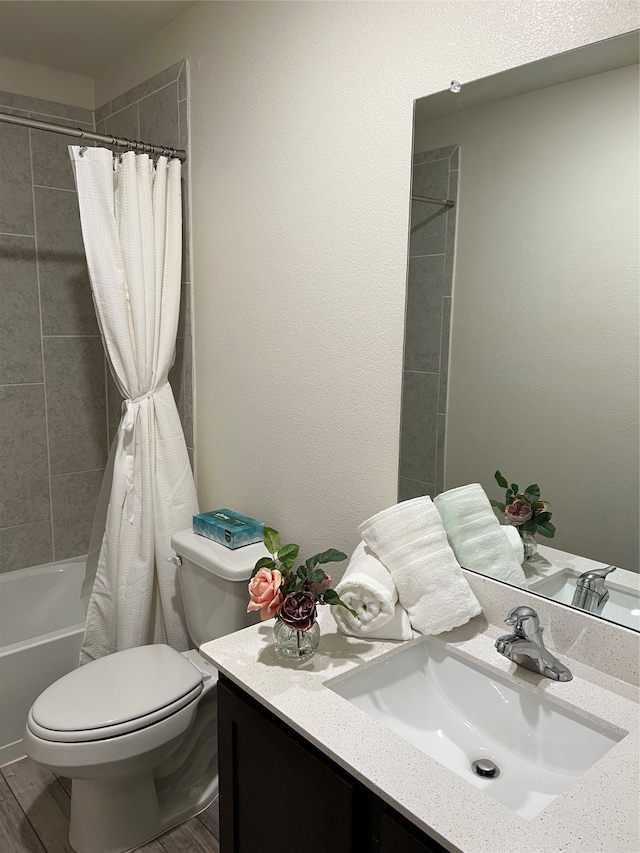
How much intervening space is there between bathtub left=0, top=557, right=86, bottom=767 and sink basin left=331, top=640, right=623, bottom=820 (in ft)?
4.67

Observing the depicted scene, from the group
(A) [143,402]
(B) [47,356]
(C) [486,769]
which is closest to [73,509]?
(B) [47,356]

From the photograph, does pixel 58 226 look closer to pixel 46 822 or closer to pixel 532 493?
pixel 46 822

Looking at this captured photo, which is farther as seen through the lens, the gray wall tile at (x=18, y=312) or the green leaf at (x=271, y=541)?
the gray wall tile at (x=18, y=312)

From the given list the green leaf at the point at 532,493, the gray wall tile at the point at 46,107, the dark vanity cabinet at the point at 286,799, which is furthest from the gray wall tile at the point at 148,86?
the dark vanity cabinet at the point at 286,799

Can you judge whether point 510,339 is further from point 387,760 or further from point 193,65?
point 193,65

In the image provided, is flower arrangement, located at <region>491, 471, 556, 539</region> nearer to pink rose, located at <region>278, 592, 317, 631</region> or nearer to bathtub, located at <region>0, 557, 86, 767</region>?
pink rose, located at <region>278, 592, 317, 631</region>

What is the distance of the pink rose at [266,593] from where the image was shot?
1314 millimetres

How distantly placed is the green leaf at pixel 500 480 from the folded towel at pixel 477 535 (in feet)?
0.16

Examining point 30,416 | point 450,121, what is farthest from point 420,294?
point 30,416

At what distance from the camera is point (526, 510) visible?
1.31 meters

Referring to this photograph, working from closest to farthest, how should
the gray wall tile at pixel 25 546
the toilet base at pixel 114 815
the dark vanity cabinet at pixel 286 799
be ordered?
the dark vanity cabinet at pixel 286 799 → the toilet base at pixel 114 815 → the gray wall tile at pixel 25 546

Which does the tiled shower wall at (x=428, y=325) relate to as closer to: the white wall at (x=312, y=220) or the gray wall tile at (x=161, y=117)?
the white wall at (x=312, y=220)

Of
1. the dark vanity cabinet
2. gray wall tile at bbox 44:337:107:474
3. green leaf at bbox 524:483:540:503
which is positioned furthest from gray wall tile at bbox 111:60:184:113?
the dark vanity cabinet

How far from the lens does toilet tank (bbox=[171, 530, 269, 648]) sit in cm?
185
